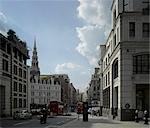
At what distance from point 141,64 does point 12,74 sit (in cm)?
3068

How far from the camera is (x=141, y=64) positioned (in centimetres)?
5097

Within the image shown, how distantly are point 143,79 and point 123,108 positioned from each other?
4.69m

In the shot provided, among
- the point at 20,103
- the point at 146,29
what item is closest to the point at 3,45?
the point at 20,103

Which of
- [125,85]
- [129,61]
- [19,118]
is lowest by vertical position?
[19,118]

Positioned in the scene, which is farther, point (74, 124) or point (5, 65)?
point (5, 65)

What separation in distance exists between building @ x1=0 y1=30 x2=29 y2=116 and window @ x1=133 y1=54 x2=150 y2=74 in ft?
83.2

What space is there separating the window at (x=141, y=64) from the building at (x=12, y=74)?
25.4 m

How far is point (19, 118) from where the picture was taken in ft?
191

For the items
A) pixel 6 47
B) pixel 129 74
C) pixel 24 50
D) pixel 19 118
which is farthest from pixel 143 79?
Result: pixel 24 50

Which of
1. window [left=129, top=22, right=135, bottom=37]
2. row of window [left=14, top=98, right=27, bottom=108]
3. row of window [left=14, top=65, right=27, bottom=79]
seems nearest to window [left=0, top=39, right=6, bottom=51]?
row of window [left=14, top=65, right=27, bottom=79]

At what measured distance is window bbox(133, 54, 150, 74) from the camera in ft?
167

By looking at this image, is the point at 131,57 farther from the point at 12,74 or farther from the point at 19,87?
the point at 19,87

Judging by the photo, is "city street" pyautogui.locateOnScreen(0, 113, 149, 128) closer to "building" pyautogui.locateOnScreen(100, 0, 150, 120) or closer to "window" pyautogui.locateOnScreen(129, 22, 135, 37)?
"building" pyautogui.locateOnScreen(100, 0, 150, 120)

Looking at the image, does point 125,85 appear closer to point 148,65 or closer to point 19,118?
point 148,65
